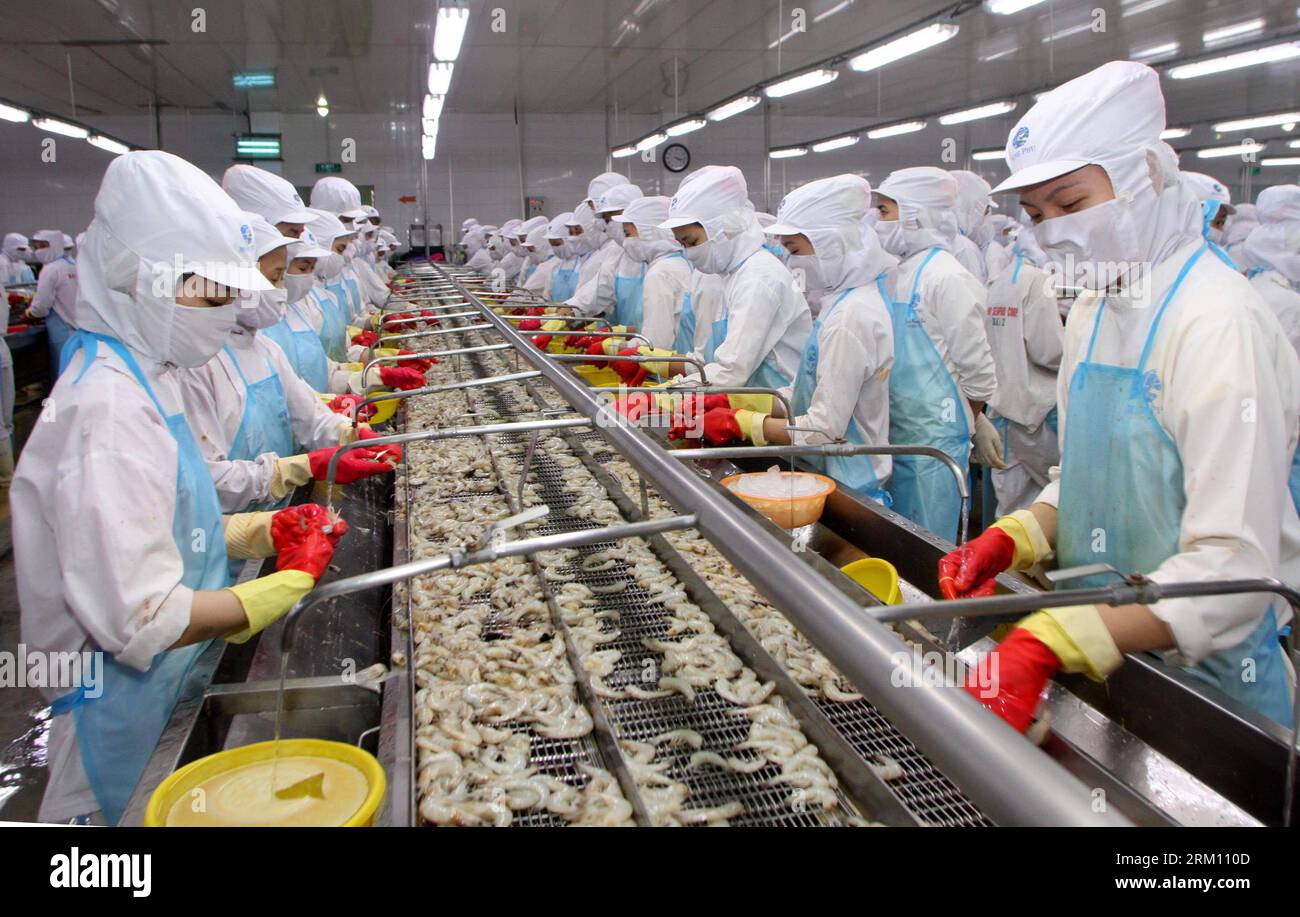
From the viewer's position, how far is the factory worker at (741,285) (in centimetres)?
513

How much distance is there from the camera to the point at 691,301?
7.48 metres

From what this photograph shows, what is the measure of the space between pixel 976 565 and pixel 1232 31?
1254cm

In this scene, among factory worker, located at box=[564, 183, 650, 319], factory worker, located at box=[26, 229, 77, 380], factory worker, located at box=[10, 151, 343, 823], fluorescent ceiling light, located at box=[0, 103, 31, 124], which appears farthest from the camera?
factory worker, located at box=[26, 229, 77, 380]

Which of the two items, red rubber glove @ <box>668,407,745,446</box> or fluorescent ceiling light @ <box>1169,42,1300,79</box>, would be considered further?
fluorescent ceiling light @ <box>1169,42,1300,79</box>

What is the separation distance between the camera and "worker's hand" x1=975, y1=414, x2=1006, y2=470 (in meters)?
5.01

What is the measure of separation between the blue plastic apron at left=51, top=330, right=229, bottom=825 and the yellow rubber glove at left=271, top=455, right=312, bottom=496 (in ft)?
2.93

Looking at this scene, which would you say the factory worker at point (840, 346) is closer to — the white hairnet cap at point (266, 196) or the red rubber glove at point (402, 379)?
the red rubber glove at point (402, 379)

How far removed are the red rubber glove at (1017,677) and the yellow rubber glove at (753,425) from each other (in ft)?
7.65

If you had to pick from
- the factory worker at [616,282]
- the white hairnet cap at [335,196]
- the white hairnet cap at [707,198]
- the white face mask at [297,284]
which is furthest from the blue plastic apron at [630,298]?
the white face mask at [297,284]

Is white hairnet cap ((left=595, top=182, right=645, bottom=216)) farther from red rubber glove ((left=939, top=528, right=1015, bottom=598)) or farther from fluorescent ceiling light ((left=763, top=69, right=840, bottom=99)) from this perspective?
red rubber glove ((left=939, top=528, right=1015, bottom=598))

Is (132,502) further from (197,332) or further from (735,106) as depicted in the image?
(735,106)

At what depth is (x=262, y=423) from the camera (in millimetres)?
3816

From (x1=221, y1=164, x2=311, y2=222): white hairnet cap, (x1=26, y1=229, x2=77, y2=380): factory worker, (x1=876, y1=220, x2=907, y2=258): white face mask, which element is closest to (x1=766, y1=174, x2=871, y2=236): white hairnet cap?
(x1=876, y1=220, x2=907, y2=258): white face mask
